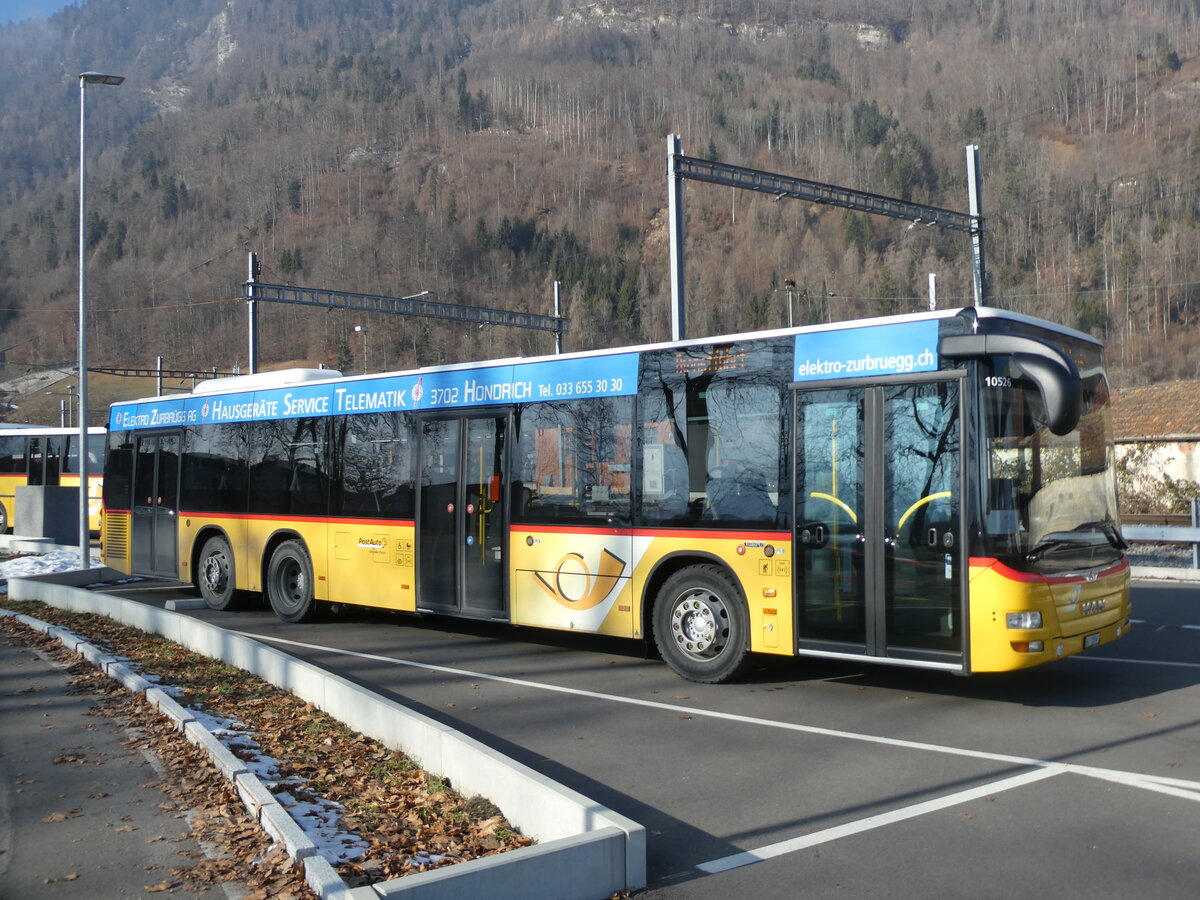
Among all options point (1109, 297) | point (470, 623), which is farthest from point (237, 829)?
point (1109, 297)

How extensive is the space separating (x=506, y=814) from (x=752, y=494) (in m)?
4.40

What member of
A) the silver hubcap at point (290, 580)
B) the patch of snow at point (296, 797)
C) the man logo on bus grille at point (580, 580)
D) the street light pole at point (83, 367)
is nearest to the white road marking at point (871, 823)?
the patch of snow at point (296, 797)

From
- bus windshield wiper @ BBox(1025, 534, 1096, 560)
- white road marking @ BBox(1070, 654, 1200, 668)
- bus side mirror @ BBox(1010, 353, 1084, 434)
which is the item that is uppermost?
bus side mirror @ BBox(1010, 353, 1084, 434)

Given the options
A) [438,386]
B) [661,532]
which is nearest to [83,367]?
[438,386]

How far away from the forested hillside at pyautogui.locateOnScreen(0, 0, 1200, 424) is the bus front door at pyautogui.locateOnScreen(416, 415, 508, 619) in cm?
4690

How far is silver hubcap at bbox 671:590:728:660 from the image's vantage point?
9.84 metres

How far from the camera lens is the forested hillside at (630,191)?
299ft

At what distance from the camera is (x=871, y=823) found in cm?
598

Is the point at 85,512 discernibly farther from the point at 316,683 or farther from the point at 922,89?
the point at 922,89

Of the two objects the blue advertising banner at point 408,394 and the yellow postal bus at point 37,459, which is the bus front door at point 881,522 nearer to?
the blue advertising banner at point 408,394

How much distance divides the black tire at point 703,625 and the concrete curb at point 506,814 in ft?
10.2

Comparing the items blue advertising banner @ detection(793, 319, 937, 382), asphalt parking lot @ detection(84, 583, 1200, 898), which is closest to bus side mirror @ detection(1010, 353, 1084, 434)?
blue advertising banner @ detection(793, 319, 937, 382)

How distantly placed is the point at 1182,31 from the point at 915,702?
166672 millimetres

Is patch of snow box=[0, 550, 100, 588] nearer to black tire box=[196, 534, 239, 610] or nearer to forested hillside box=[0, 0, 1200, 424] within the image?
black tire box=[196, 534, 239, 610]
